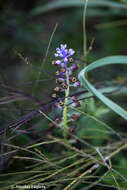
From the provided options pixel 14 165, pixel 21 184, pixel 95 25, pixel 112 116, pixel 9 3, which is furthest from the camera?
pixel 95 25

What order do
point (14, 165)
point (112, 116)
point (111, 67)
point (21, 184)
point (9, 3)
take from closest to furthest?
point (21, 184) → point (14, 165) → point (112, 116) → point (111, 67) → point (9, 3)

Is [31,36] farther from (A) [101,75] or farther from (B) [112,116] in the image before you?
(B) [112,116]

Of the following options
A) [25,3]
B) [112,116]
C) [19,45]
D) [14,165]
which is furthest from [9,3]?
[14,165]

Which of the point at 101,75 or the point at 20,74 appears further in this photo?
the point at 20,74

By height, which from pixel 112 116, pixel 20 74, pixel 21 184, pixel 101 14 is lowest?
pixel 21 184

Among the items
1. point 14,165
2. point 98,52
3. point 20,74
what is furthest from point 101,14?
point 14,165

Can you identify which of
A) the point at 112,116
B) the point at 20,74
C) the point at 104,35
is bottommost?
the point at 112,116

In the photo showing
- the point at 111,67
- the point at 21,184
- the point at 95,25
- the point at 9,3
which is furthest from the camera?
the point at 95,25

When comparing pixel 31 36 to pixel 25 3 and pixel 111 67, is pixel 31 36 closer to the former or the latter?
pixel 25 3

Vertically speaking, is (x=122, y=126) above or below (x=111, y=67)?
below
